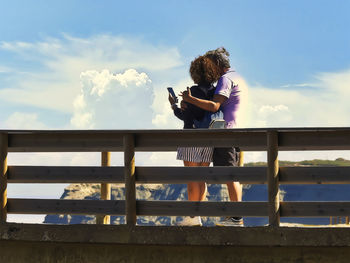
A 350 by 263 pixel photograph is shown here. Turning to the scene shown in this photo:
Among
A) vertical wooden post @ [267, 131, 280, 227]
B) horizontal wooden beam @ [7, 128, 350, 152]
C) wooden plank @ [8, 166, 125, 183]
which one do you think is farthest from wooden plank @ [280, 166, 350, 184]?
wooden plank @ [8, 166, 125, 183]

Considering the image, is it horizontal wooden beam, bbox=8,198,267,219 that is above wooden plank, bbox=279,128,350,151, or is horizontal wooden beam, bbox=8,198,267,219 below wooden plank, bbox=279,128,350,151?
below

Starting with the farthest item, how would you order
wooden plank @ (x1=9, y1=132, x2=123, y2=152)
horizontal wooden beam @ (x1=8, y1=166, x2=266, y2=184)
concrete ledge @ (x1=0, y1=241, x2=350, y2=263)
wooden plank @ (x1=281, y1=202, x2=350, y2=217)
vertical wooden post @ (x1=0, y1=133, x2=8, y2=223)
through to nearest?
vertical wooden post @ (x1=0, y1=133, x2=8, y2=223) → wooden plank @ (x1=9, y1=132, x2=123, y2=152) → horizontal wooden beam @ (x1=8, y1=166, x2=266, y2=184) → wooden plank @ (x1=281, y1=202, x2=350, y2=217) → concrete ledge @ (x1=0, y1=241, x2=350, y2=263)

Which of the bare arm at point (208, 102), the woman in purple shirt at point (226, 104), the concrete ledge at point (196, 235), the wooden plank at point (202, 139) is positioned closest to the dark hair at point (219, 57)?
the woman in purple shirt at point (226, 104)

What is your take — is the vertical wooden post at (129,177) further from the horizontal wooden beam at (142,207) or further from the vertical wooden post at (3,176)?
the vertical wooden post at (3,176)

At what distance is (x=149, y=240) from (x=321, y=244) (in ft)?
6.92

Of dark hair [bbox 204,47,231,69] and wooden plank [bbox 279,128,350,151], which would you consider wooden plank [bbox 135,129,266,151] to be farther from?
dark hair [bbox 204,47,231,69]

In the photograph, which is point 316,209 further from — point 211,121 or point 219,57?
point 219,57

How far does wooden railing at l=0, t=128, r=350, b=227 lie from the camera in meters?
7.38

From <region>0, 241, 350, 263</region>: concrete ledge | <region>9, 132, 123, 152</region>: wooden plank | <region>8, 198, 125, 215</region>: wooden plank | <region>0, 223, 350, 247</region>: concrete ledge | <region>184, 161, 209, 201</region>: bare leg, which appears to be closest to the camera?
<region>0, 223, 350, 247</region>: concrete ledge

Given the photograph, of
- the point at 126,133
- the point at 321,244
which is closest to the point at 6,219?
the point at 126,133

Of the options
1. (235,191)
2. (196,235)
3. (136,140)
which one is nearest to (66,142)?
(136,140)

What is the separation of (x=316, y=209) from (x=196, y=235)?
1.58m

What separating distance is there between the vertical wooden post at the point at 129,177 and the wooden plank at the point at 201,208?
0.13m

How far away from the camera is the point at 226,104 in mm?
8016
